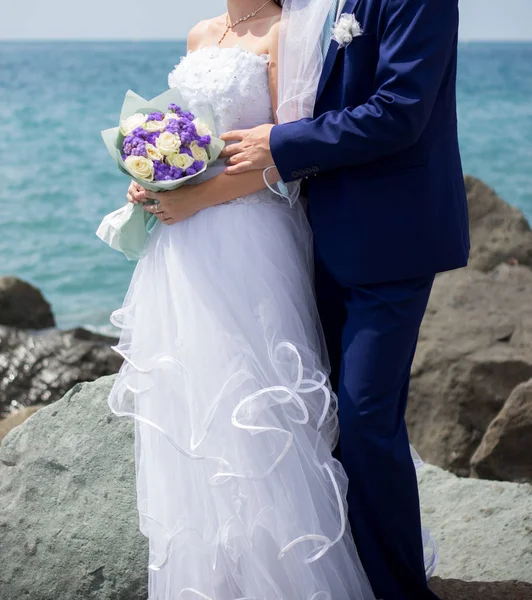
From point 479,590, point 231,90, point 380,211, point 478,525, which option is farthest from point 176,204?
point 478,525

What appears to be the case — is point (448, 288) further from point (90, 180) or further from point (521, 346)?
point (90, 180)

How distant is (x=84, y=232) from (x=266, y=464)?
41.2 ft

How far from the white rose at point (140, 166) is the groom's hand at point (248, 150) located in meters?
0.24

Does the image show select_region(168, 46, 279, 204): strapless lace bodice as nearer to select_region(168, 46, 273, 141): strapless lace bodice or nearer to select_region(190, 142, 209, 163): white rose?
select_region(168, 46, 273, 141): strapless lace bodice

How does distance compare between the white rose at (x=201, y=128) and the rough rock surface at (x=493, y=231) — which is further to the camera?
the rough rock surface at (x=493, y=231)

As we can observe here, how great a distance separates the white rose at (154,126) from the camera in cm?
289

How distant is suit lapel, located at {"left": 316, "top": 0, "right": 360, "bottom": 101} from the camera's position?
111 inches

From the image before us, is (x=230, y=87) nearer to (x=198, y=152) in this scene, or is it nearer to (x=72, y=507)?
(x=198, y=152)

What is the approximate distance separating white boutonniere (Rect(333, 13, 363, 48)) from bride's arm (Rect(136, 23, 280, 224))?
0.82ft

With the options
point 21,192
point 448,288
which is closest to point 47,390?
point 448,288

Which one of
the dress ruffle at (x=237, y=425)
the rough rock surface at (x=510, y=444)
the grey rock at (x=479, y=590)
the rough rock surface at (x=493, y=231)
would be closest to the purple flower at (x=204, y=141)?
the dress ruffle at (x=237, y=425)

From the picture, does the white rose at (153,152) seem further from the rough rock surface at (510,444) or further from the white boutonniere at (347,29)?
the rough rock surface at (510,444)

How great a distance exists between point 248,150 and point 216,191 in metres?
0.15

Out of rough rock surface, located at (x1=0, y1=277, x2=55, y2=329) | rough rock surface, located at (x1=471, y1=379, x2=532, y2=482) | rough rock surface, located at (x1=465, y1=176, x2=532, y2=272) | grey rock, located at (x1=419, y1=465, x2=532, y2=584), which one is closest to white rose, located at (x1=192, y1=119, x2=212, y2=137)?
grey rock, located at (x1=419, y1=465, x2=532, y2=584)
